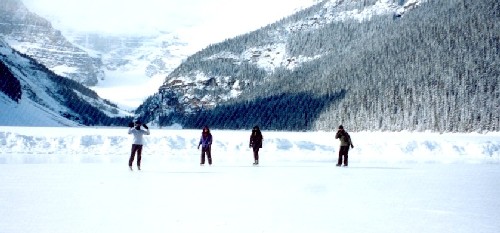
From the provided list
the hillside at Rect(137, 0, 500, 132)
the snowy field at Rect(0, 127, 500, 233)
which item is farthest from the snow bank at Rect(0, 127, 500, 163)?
the hillside at Rect(137, 0, 500, 132)

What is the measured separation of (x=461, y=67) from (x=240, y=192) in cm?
11680

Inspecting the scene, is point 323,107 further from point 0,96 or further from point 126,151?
point 126,151

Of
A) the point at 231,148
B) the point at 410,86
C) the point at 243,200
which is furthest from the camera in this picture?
the point at 410,86

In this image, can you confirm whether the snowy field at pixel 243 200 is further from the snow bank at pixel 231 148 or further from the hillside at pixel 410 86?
the hillside at pixel 410 86

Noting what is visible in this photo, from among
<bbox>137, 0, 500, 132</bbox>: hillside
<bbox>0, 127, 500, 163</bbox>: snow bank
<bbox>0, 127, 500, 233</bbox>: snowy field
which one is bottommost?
<bbox>0, 127, 500, 233</bbox>: snowy field

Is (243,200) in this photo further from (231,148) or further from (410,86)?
(410,86)

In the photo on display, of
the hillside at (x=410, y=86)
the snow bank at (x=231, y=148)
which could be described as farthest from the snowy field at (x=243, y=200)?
the hillside at (x=410, y=86)

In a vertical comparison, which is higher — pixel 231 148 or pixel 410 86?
pixel 410 86

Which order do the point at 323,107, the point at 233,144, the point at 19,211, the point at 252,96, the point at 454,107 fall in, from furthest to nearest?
the point at 252,96, the point at 323,107, the point at 454,107, the point at 233,144, the point at 19,211

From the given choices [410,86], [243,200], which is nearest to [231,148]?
[243,200]

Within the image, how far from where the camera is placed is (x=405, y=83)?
123562mm

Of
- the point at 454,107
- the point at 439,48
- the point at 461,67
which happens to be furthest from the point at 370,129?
the point at 439,48

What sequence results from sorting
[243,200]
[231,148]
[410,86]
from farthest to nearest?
[410,86] < [231,148] < [243,200]

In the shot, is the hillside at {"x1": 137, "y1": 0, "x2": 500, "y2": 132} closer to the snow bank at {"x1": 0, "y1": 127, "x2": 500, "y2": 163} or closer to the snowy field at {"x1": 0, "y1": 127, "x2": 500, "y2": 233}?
the snow bank at {"x1": 0, "y1": 127, "x2": 500, "y2": 163}
